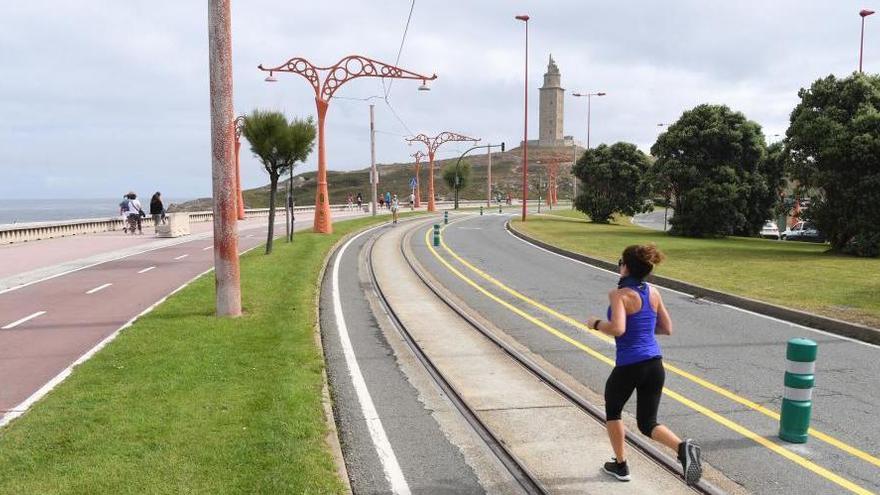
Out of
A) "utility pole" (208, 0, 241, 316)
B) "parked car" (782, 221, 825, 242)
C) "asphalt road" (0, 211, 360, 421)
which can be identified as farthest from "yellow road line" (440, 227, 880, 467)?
"parked car" (782, 221, 825, 242)

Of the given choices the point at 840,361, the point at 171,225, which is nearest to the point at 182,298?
the point at 840,361

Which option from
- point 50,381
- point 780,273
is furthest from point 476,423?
point 780,273

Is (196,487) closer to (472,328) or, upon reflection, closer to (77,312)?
(472,328)

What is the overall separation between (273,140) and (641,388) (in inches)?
757

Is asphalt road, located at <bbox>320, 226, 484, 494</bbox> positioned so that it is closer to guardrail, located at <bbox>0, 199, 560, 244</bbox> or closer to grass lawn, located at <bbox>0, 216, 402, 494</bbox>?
grass lawn, located at <bbox>0, 216, 402, 494</bbox>

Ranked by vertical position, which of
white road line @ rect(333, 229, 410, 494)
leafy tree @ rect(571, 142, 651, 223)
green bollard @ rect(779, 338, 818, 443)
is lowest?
white road line @ rect(333, 229, 410, 494)

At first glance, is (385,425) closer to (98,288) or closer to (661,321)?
(661,321)

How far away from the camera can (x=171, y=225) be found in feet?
102

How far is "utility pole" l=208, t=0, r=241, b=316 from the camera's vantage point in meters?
10.8

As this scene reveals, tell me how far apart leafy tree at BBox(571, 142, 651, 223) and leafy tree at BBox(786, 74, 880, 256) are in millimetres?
19978

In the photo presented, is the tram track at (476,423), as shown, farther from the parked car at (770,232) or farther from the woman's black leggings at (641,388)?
the parked car at (770,232)

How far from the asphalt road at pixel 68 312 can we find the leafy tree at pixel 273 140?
3.66 metres

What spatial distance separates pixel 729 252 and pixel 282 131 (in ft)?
55.4

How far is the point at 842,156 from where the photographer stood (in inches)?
923
